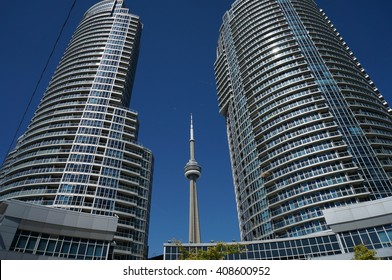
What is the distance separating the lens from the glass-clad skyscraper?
65062 millimetres

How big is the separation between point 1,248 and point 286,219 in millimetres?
51302

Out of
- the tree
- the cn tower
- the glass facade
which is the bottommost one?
the tree

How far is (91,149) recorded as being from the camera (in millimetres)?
73188

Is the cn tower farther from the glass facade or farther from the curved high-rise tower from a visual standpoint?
the glass facade

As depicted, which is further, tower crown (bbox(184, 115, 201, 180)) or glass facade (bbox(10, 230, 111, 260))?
tower crown (bbox(184, 115, 201, 180))

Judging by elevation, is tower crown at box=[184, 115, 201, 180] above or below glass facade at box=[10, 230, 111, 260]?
above

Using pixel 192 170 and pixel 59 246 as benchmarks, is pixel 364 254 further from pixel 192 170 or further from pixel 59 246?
pixel 192 170

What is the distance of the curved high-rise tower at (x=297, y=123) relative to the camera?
60.4m

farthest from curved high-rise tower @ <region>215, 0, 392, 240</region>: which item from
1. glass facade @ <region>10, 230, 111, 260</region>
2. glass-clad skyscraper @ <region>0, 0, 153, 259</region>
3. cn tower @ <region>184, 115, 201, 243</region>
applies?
glass facade @ <region>10, 230, 111, 260</region>

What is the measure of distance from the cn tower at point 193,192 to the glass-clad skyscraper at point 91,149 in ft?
49.0

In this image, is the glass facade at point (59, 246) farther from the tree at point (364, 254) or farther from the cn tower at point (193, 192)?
the cn tower at point (193, 192)

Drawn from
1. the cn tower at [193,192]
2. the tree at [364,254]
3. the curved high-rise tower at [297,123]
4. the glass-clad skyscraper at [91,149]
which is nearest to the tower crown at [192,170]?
the cn tower at [193,192]

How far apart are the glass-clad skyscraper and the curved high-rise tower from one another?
30253 mm
